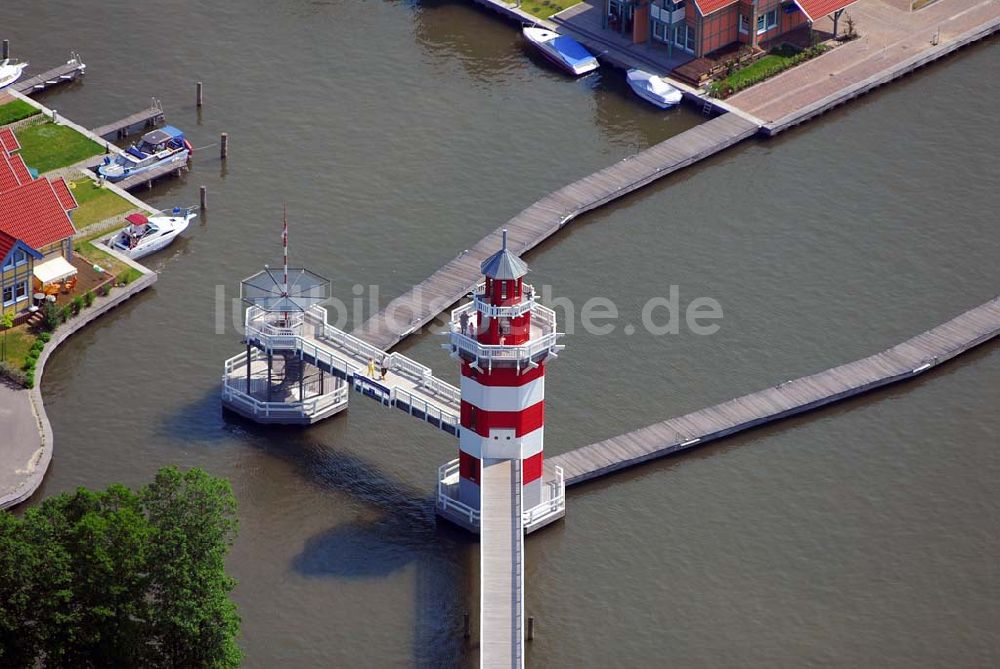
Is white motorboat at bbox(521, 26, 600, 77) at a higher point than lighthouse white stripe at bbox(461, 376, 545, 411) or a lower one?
lower

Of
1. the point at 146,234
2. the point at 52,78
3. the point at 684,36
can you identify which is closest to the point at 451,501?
the point at 146,234

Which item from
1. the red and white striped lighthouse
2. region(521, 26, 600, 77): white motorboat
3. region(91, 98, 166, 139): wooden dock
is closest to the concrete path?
the red and white striped lighthouse

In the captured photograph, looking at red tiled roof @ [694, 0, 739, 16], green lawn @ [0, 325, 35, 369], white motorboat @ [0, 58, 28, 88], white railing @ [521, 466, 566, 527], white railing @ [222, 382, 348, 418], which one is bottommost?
white railing @ [521, 466, 566, 527]

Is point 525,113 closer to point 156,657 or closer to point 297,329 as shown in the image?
point 297,329

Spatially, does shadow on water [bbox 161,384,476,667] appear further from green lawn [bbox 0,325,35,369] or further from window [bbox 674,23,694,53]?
window [bbox 674,23,694,53]

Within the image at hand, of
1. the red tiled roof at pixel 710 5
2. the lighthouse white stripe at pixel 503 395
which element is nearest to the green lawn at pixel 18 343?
the lighthouse white stripe at pixel 503 395

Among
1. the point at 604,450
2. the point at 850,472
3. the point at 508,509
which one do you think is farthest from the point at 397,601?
the point at 850,472
